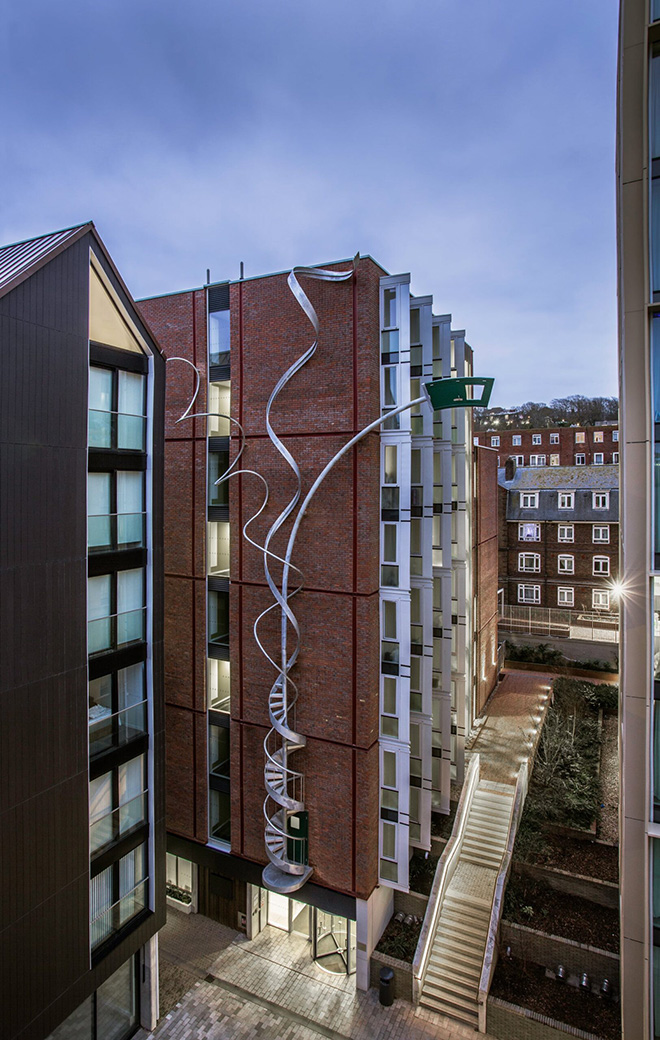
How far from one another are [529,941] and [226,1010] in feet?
20.8

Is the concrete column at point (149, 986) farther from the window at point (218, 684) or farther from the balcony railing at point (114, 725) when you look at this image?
the window at point (218, 684)

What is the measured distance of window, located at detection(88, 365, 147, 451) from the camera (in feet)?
30.8

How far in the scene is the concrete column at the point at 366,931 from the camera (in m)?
11.3

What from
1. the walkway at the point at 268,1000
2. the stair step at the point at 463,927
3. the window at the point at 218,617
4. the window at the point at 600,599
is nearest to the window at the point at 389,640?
the window at the point at 218,617

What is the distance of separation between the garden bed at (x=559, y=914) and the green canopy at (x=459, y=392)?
1106cm

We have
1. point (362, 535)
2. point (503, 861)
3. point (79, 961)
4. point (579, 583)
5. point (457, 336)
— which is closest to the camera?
point (79, 961)

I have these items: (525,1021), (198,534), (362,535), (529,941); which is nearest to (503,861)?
(529,941)

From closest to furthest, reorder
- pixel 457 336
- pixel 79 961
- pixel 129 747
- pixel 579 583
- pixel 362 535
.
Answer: pixel 79 961, pixel 129 747, pixel 362 535, pixel 457 336, pixel 579 583

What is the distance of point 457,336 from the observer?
16.1 metres

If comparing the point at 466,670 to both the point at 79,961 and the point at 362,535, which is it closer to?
the point at 362,535

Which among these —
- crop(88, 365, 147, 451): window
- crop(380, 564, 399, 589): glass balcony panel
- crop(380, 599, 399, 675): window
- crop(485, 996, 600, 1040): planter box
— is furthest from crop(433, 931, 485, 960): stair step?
crop(88, 365, 147, 451): window

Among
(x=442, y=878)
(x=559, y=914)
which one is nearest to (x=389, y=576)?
(x=442, y=878)

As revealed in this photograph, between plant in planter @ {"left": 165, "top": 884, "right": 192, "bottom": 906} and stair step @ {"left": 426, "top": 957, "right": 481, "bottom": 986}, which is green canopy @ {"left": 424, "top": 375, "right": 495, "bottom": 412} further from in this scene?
plant in planter @ {"left": 165, "top": 884, "right": 192, "bottom": 906}

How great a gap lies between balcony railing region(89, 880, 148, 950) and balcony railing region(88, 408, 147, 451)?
26.3 feet
